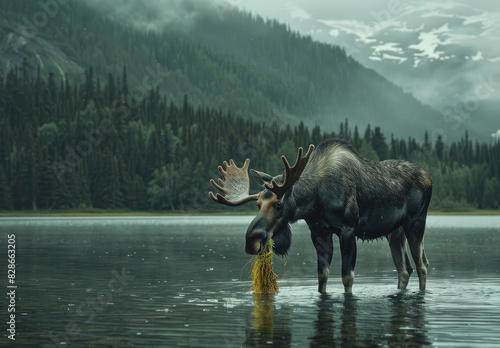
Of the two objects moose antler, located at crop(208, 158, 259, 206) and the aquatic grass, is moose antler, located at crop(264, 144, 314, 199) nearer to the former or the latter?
moose antler, located at crop(208, 158, 259, 206)

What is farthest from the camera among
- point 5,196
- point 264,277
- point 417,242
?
point 5,196

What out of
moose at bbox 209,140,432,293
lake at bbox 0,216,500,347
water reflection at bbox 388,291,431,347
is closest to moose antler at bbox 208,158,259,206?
moose at bbox 209,140,432,293

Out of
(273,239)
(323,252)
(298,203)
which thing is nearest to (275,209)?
(298,203)

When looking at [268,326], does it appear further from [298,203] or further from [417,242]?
[417,242]

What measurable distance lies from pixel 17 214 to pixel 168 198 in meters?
36.3

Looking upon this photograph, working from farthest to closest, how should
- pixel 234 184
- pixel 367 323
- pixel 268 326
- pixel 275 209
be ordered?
pixel 234 184 < pixel 275 209 < pixel 367 323 < pixel 268 326

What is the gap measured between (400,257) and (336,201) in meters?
3.41

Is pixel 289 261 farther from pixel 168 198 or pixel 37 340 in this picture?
pixel 168 198

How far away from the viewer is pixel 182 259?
3459 cm

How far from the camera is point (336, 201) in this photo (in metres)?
19.7

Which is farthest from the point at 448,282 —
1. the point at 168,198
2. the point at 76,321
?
the point at 168,198

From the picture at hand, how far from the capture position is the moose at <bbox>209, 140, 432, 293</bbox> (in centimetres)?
1947

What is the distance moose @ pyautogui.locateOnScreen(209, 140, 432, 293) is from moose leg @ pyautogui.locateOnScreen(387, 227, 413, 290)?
0.09 feet

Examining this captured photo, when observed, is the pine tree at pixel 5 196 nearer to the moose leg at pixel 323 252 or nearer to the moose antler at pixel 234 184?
the moose antler at pixel 234 184
